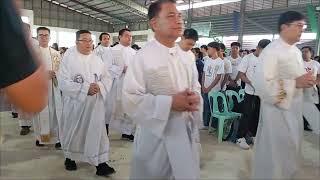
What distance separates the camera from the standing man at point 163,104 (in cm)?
211

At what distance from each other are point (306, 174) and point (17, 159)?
3.35m

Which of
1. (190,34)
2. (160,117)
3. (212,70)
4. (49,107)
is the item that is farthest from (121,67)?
(160,117)

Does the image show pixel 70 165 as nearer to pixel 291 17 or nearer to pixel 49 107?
pixel 49 107

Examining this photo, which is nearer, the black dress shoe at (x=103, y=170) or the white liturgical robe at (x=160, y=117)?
the white liturgical robe at (x=160, y=117)

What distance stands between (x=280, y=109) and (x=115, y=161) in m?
2.12

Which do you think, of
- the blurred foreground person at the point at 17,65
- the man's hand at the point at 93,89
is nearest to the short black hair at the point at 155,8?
the man's hand at the point at 93,89

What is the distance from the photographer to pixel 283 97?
9.56 feet

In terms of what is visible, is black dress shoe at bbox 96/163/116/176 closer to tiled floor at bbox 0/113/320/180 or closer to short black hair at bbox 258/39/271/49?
tiled floor at bbox 0/113/320/180

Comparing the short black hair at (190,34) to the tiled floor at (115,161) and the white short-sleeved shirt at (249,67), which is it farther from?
the tiled floor at (115,161)

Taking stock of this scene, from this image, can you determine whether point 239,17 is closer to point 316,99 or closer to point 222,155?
point 222,155

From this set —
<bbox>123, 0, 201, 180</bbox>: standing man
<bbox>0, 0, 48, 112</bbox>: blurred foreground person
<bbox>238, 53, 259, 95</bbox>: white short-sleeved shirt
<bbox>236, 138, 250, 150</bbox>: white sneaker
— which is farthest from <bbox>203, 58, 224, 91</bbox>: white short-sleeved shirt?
<bbox>0, 0, 48, 112</bbox>: blurred foreground person

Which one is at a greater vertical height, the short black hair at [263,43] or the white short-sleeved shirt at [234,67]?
the short black hair at [263,43]

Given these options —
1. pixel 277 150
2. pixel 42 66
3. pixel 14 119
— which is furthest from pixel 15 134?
pixel 42 66

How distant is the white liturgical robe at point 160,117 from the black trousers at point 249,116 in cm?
308
